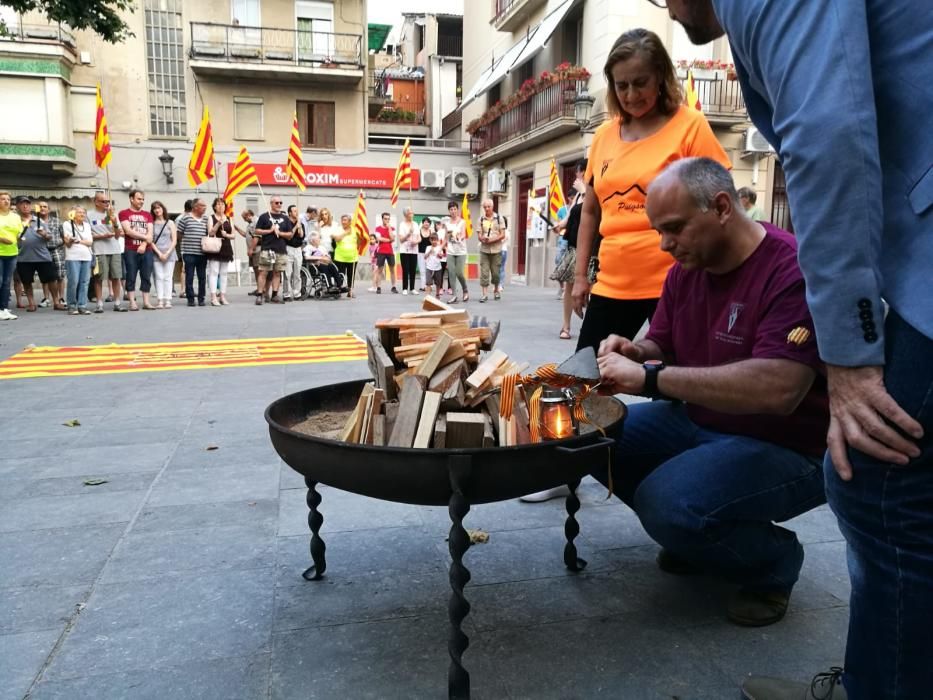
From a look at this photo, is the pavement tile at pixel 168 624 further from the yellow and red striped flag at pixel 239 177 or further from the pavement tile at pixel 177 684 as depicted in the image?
the yellow and red striped flag at pixel 239 177

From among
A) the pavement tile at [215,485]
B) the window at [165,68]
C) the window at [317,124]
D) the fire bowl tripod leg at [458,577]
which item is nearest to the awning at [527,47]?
the window at [317,124]

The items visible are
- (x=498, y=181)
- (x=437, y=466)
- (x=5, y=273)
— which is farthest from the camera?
(x=498, y=181)

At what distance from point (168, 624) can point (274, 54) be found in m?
24.6

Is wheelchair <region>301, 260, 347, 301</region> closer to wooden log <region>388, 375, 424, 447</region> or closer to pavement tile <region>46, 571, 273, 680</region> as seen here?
pavement tile <region>46, 571, 273, 680</region>

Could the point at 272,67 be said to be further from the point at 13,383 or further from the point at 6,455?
the point at 6,455

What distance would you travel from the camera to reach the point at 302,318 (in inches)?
422

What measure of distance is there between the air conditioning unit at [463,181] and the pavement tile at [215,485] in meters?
21.9

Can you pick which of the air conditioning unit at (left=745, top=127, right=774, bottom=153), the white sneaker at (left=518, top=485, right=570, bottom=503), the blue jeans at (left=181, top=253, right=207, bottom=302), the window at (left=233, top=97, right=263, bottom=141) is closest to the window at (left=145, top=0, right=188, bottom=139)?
the window at (left=233, top=97, right=263, bottom=141)

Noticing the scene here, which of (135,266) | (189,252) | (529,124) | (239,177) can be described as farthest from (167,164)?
(135,266)

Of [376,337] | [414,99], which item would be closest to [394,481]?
[376,337]

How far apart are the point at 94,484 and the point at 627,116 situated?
121 inches

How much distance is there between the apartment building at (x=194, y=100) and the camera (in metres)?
21.3

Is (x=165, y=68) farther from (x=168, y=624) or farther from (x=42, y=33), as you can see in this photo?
(x=168, y=624)

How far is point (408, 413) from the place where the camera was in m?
2.12
